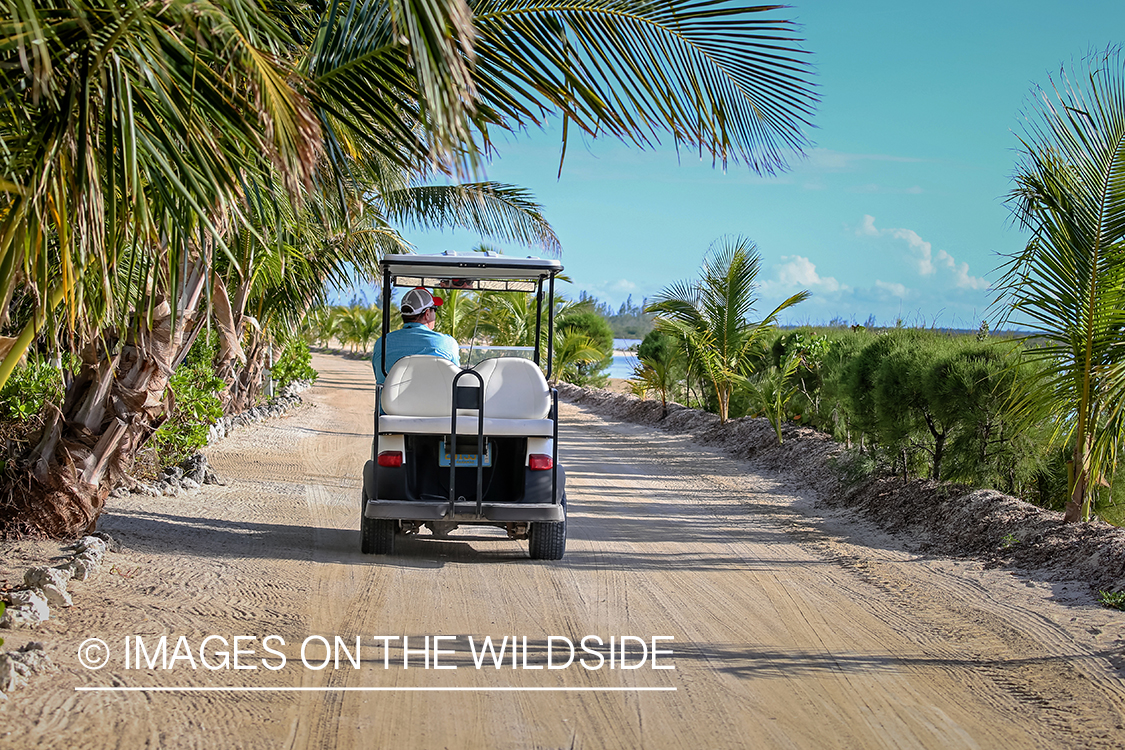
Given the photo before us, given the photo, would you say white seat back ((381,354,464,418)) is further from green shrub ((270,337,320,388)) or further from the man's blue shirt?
green shrub ((270,337,320,388))

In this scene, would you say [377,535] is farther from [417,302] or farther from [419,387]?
[417,302]

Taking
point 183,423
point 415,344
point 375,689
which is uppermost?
point 415,344

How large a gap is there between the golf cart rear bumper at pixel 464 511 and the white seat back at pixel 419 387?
64 cm

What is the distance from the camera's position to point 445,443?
635 centimetres

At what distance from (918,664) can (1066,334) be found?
11.8 ft

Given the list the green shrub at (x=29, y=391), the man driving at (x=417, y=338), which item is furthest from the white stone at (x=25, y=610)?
the man driving at (x=417, y=338)

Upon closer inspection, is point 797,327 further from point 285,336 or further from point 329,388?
point 329,388

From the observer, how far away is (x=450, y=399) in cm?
621

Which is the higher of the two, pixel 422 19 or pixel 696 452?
pixel 422 19

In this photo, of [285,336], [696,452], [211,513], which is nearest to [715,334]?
[696,452]

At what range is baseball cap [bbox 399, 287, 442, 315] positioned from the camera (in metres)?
6.91

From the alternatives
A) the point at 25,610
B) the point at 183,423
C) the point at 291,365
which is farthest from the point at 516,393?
the point at 291,365

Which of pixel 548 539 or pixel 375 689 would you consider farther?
pixel 548 539

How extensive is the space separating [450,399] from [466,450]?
0.42 m
